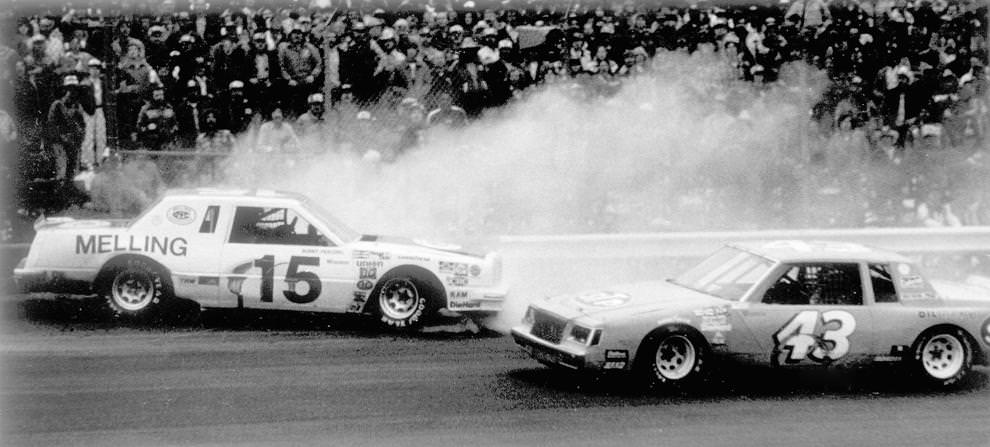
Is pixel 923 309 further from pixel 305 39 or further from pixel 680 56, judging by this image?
pixel 305 39

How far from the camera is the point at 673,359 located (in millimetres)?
7480

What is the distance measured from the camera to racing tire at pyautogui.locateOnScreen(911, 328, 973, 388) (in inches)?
303

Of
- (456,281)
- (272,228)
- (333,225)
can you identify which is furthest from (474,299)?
(272,228)

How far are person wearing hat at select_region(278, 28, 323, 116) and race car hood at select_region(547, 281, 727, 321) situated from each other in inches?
233

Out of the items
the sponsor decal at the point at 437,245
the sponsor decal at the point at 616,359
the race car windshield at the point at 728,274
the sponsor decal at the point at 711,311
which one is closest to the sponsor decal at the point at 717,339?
the sponsor decal at the point at 711,311

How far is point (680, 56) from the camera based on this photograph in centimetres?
1380

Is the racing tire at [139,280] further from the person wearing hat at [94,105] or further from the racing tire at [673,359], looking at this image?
the racing tire at [673,359]

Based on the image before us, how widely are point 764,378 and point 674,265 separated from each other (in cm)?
365

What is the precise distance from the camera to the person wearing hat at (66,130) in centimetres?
1231

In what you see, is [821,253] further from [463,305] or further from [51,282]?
[51,282]

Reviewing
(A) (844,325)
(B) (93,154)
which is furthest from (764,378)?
(B) (93,154)

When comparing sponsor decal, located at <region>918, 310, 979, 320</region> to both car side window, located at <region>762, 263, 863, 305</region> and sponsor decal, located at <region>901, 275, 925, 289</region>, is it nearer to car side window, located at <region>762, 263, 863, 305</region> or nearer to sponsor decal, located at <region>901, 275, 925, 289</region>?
sponsor decal, located at <region>901, 275, 925, 289</region>

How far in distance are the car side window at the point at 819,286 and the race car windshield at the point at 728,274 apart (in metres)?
0.17

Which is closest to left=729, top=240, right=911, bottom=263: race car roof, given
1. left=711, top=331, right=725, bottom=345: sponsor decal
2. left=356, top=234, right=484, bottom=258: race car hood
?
left=711, top=331, right=725, bottom=345: sponsor decal
